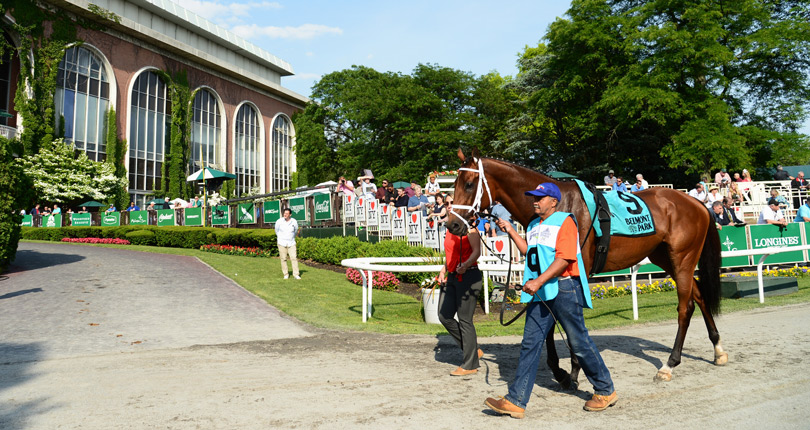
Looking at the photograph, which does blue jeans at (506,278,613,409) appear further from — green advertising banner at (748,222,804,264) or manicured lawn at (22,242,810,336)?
green advertising banner at (748,222,804,264)

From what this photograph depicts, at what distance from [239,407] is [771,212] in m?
14.5

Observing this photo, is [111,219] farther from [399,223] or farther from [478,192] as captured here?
[478,192]

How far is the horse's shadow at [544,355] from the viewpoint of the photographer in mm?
4754

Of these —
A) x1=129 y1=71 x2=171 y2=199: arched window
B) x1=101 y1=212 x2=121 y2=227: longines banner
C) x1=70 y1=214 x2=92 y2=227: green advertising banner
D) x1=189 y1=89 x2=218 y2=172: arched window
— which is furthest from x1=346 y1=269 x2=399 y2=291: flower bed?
x1=189 y1=89 x2=218 y2=172: arched window

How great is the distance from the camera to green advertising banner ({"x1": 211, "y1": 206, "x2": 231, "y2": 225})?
73.6 ft

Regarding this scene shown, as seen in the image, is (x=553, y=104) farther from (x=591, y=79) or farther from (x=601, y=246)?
(x=601, y=246)

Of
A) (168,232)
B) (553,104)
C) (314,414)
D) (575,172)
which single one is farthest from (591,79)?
(314,414)

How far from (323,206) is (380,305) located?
854 cm

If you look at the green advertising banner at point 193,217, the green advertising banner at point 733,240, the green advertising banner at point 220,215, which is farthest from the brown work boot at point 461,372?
the green advertising banner at point 193,217

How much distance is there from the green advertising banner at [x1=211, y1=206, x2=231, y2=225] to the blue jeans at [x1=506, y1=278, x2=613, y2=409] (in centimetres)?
2054

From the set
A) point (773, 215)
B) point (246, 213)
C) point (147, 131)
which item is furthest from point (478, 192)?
point (147, 131)

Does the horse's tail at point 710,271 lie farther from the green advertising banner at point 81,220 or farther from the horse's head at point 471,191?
the green advertising banner at point 81,220

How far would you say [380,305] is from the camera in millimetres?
10078

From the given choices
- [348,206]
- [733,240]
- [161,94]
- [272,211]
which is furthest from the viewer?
[161,94]
